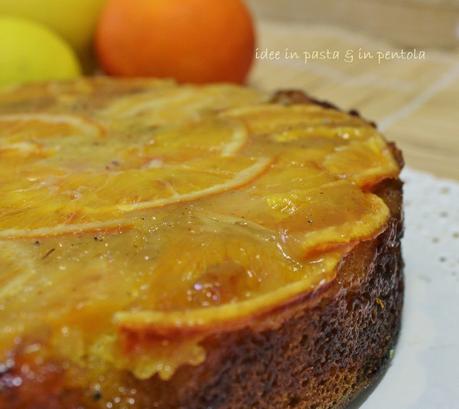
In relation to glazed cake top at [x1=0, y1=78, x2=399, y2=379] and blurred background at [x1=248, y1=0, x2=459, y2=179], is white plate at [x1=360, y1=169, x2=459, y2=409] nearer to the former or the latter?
glazed cake top at [x1=0, y1=78, x2=399, y2=379]

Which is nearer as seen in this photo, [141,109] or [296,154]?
[296,154]

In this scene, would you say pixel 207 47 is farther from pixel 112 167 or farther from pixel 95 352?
pixel 95 352

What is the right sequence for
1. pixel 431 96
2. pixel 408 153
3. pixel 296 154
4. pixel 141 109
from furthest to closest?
pixel 431 96 → pixel 408 153 → pixel 141 109 → pixel 296 154

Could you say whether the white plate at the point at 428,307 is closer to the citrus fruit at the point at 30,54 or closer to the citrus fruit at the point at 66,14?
the citrus fruit at the point at 30,54

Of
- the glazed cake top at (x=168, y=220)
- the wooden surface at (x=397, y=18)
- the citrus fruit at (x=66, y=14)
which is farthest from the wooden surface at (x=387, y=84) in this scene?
the glazed cake top at (x=168, y=220)

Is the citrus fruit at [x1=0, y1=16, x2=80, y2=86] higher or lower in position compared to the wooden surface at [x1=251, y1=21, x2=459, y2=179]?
higher

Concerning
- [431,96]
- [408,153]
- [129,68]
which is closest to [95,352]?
[408,153]

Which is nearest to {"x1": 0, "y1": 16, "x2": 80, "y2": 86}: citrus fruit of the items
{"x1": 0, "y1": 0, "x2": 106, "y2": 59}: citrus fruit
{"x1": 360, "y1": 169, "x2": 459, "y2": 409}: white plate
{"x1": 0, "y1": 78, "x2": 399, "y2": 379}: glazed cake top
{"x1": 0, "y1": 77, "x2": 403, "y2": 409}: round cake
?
{"x1": 0, "y1": 0, "x2": 106, "y2": 59}: citrus fruit

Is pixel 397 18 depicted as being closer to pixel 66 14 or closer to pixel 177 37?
pixel 177 37
